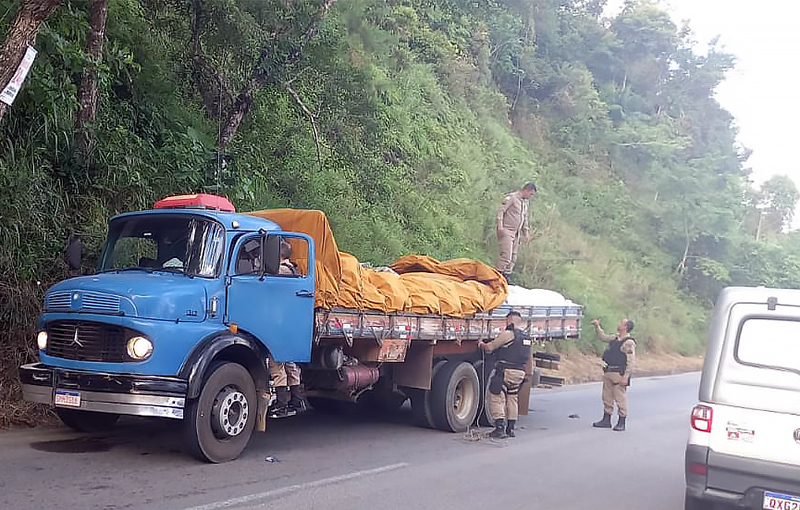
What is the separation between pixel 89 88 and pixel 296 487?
6.97 m

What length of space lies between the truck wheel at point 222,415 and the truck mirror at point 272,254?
3.35 ft

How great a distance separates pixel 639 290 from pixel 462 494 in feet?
78.1

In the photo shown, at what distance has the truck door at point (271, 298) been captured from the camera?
26.6 ft

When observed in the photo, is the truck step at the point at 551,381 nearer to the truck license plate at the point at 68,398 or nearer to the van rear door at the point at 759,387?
the van rear door at the point at 759,387

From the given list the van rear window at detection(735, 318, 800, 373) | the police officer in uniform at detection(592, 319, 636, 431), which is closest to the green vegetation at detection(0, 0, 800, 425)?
the police officer in uniform at detection(592, 319, 636, 431)

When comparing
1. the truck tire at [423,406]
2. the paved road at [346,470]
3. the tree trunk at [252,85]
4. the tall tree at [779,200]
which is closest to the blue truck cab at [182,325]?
the paved road at [346,470]

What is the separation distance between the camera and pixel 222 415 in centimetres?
772

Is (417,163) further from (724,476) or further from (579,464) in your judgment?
(724,476)

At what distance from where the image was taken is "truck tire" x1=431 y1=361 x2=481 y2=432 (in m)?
10.8

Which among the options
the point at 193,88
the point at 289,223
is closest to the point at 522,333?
the point at 289,223

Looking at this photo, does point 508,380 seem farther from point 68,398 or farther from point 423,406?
point 68,398

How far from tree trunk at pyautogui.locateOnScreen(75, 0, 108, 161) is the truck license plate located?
486 centimetres

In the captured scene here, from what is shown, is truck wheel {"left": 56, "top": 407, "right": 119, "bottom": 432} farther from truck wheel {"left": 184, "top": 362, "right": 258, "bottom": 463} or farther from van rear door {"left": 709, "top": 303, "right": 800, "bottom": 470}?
van rear door {"left": 709, "top": 303, "right": 800, "bottom": 470}

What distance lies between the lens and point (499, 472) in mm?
8445
